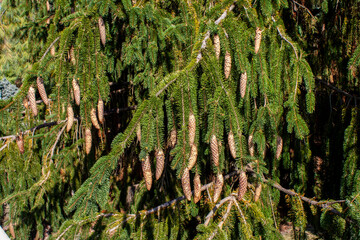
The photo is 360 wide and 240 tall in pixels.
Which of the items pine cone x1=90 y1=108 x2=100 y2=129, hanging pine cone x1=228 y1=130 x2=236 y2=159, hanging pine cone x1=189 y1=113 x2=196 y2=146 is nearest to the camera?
hanging pine cone x1=189 y1=113 x2=196 y2=146

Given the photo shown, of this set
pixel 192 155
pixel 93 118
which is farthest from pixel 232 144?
pixel 93 118

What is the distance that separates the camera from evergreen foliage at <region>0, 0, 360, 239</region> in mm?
1308

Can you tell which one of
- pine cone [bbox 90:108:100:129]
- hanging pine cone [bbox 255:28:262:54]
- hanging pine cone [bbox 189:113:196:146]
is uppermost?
hanging pine cone [bbox 255:28:262:54]

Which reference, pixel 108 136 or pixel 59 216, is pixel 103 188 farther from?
pixel 59 216

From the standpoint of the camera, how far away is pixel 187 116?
1.26 m

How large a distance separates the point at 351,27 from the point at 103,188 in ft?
8.47

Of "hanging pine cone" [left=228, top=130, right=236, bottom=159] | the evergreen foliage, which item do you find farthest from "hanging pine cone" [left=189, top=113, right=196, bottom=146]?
"hanging pine cone" [left=228, top=130, right=236, bottom=159]

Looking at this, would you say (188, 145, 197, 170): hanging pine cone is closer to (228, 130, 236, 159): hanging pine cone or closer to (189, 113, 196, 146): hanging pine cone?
(189, 113, 196, 146): hanging pine cone

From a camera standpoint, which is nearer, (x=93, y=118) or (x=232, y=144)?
(x=232, y=144)

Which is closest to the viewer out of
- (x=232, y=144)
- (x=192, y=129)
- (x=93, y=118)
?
(x=192, y=129)

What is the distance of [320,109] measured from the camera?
2.87 meters

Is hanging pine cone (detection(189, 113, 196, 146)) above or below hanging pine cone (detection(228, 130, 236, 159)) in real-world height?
above

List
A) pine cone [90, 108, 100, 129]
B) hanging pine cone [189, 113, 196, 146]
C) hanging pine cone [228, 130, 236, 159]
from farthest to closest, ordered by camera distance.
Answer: pine cone [90, 108, 100, 129], hanging pine cone [228, 130, 236, 159], hanging pine cone [189, 113, 196, 146]

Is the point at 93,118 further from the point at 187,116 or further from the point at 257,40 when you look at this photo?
the point at 257,40
